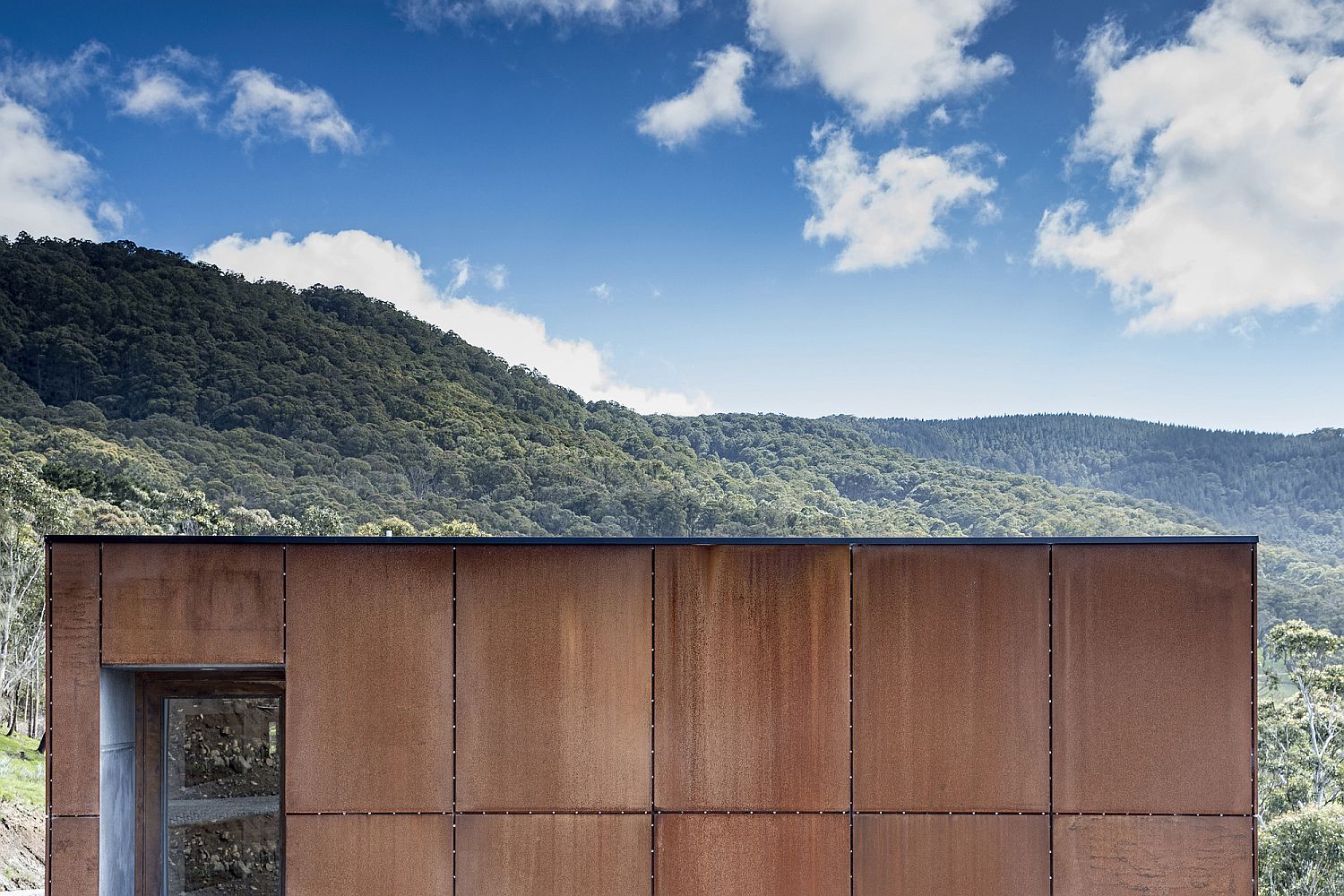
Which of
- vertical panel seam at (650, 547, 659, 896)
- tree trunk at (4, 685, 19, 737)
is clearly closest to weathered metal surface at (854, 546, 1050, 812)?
vertical panel seam at (650, 547, 659, 896)

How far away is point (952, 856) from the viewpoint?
5473 mm

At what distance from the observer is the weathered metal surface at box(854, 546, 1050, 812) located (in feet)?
18.1

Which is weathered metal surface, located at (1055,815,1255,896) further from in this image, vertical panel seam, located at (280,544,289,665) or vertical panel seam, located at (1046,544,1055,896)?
vertical panel seam, located at (280,544,289,665)

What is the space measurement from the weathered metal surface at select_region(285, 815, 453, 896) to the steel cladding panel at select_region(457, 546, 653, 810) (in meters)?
0.31

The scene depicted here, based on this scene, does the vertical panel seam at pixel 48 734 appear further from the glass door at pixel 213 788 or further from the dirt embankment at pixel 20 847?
the dirt embankment at pixel 20 847

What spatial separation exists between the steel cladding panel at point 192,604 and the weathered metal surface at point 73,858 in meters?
1.02

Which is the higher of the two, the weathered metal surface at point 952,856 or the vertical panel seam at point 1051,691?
the vertical panel seam at point 1051,691

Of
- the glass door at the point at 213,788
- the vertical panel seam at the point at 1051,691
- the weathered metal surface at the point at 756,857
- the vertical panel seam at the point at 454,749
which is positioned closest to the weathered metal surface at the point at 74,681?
the glass door at the point at 213,788

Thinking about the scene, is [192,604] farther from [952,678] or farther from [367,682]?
[952,678]

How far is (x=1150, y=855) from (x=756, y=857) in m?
2.44

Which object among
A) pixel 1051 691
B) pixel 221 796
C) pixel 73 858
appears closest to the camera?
pixel 73 858

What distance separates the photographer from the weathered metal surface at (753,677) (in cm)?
553

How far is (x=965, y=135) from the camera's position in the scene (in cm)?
6328

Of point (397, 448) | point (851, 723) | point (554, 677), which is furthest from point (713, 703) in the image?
point (397, 448)
